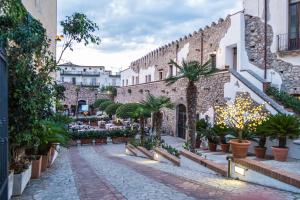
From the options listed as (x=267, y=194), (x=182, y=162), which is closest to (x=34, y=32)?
(x=267, y=194)

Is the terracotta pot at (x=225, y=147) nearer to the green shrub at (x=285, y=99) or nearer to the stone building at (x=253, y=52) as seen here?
the stone building at (x=253, y=52)

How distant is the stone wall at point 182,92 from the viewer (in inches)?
673

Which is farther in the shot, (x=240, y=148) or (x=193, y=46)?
(x=193, y=46)

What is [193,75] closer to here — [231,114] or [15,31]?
[231,114]

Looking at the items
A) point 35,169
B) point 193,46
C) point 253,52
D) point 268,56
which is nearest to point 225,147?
point 268,56

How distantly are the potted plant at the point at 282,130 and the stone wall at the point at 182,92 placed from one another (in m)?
5.94

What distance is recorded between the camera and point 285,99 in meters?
13.6

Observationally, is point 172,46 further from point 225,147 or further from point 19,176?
point 19,176

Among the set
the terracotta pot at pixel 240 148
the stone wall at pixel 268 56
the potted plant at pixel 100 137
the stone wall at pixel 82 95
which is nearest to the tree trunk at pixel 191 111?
the terracotta pot at pixel 240 148

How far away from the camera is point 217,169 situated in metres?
8.09

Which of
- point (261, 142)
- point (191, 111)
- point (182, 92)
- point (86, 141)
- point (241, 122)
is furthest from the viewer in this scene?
point (86, 141)

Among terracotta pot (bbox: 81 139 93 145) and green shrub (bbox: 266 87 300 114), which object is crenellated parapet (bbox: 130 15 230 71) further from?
terracotta pot (bbox: 81 139 93 145)

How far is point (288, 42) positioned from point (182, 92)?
883 cm

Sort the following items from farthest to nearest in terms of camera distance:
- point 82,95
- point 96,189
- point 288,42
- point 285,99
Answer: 1. point 82,95
2. point 288,42
3. point 285,99
4. point 96,189
